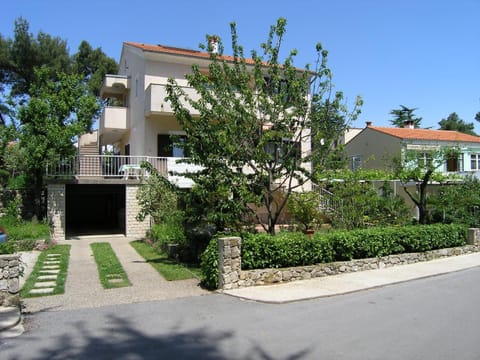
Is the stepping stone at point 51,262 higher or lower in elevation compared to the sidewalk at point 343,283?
higher

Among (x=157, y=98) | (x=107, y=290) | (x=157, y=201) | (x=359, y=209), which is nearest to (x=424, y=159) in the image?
(x=359, y=209)

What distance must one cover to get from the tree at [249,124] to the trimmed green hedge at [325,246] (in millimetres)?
1306

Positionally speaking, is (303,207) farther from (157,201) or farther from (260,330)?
(260,330)

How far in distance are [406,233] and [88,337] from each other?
10262mm

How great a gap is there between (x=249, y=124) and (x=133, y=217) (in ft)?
30.9

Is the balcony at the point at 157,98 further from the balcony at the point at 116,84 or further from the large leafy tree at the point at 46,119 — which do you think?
the balcony at the point at 116,84

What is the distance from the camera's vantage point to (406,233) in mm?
13250

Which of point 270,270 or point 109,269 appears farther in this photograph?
point 109,269

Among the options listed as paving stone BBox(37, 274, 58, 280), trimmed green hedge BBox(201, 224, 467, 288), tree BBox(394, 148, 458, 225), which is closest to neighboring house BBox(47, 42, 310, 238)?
trimmed green hedge BBox(201, 224, 467, 288)

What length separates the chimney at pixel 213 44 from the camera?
39.0 ft

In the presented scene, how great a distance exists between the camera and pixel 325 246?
1111 cm

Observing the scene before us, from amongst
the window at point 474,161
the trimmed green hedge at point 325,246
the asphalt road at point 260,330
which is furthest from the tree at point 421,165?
the window at point 474,161

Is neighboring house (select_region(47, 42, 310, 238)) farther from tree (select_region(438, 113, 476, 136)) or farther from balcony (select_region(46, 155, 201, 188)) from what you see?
tree (select_region(438, 113, 476, 136))

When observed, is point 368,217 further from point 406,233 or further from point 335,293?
point 335,293
